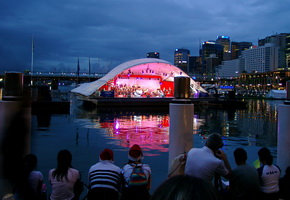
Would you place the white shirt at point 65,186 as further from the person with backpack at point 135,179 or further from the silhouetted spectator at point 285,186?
the silhouetted spectator at point 285,186

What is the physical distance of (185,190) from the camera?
121cm

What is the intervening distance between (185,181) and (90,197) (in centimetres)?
306

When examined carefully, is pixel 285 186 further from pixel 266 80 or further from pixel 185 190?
pixel 266 80

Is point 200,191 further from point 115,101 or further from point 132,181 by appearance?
point 115,101

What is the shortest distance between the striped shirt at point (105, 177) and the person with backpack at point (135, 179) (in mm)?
133

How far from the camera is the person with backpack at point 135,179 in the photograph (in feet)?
13.0

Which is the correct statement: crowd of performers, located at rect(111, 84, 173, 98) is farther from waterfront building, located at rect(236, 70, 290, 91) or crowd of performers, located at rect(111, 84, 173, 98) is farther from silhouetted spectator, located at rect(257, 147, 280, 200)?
waterfront building, located at rect(236, 70, 290, 91)

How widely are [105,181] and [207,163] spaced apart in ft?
4.78

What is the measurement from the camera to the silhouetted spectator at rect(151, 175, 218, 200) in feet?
3.91

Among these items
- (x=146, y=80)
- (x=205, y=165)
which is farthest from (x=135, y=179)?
(x=146, y=80)

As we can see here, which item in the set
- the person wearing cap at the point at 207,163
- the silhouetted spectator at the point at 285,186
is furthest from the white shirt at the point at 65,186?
the silhouetted spectator at the point at 285,186

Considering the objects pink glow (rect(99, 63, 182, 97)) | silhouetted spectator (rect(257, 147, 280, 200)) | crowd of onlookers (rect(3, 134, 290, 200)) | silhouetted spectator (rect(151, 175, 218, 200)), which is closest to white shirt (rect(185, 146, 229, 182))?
crowd of onlookers (rect(3, 134, 290, 200))

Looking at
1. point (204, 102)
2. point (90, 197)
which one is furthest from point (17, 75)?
point (204, 102)

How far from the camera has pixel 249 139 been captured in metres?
12.7
